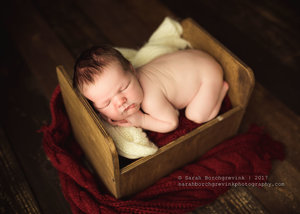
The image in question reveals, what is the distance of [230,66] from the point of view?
3.51 ft

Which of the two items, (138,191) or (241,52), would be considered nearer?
(138,191)

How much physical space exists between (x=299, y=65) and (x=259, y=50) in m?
0.21

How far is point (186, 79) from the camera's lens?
3.37ft

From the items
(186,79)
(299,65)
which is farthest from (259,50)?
(186,79)

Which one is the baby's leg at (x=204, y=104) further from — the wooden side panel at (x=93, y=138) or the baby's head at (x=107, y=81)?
the wooden side panel at (x=93, y=138)

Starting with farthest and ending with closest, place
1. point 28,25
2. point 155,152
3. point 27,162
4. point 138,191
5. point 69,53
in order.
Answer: point 28,25
point 69,53
point 27,162
point 138,191
point 155,152

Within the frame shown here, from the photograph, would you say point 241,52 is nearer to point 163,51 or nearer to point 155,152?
point 163,51

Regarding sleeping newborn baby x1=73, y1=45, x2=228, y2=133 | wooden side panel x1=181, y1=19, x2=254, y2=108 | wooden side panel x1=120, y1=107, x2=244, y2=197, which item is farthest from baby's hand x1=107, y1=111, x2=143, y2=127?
wooden side panel x1=181, y1=19, x2=254, y2=108

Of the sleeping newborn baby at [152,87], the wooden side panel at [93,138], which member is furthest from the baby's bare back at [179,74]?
the wooden side panel at [93,138]

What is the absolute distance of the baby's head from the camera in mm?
847

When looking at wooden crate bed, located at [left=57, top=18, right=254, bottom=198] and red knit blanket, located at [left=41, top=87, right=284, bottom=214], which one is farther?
red knit blanket, located at [left=41, top=87, right=284, bottom=214]

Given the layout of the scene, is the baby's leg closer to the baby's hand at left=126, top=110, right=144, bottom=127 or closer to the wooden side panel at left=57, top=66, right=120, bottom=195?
the baby's hand at left=126, top=110, right=144, bottom=127

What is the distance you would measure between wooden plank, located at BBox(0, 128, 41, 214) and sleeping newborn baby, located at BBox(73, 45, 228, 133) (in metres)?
0.39

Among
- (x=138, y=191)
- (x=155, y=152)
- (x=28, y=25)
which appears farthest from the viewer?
(x=28, y=25)
